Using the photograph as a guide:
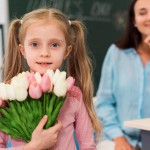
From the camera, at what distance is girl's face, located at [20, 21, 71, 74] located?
1202mm

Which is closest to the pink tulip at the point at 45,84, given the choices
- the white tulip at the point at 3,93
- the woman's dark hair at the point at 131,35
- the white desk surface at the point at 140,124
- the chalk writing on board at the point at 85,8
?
the white tulip at the point at 3,93

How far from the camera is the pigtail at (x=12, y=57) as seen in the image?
1276 millimetres

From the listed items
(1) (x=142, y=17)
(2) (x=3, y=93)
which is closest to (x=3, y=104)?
(2) (x=3, y=93)

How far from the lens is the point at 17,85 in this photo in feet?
3.67

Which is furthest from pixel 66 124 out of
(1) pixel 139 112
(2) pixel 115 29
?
(2) pixel 115 29

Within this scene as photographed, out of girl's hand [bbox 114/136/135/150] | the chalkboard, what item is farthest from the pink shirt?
the chalkboard

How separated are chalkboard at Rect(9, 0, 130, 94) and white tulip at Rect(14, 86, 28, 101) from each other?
2678 millimetres

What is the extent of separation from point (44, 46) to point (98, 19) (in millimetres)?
2972

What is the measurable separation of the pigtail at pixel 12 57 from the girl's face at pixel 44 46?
0.05 metres

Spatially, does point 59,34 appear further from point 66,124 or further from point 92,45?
point 92,45

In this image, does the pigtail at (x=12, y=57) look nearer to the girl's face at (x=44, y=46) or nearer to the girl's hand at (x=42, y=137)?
the girl's face at (x=44, y=46)

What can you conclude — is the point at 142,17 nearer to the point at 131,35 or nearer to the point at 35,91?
the point at 131,35

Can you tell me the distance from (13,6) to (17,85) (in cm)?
240

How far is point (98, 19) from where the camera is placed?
4.11m
